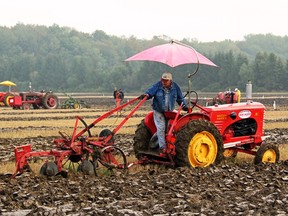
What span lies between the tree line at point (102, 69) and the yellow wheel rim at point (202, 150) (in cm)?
4189

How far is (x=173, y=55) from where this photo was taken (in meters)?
11.0

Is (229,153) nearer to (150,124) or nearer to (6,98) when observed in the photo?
(150,124)

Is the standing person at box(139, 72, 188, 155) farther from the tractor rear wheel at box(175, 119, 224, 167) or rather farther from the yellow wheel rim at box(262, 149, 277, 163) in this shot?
the yellow wheel rim at box(262, 149, 277, 163)

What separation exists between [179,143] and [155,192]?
82.5 inches

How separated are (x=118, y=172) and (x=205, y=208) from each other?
2.91 meters

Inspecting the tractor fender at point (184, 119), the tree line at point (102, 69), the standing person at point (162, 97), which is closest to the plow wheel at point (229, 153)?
the tractor fender at point (184, 119)

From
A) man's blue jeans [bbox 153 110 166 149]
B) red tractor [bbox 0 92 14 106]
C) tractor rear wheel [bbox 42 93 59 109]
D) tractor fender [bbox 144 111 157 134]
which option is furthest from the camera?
tractor rear wheel [bbox 42 93 59 109]

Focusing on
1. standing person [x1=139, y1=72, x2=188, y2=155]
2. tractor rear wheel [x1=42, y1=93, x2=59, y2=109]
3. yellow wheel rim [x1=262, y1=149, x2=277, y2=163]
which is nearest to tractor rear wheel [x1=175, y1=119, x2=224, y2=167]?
standing person [x1=139, y1=72, x2=188, y2=155]

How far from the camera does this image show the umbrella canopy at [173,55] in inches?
430

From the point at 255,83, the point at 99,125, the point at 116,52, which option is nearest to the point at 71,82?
the point at 255,83

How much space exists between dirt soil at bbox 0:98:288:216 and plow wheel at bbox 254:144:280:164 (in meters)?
0.78

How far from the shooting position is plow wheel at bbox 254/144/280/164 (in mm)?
11617

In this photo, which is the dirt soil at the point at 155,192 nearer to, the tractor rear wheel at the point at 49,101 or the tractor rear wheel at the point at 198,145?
the tractor rear wheel at the point at 198,145

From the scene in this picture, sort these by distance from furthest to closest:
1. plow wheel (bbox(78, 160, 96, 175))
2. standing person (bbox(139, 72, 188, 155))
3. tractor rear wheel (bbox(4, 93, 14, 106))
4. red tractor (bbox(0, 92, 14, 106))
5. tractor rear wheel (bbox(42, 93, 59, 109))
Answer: tractor rear wheel (bbox(42, 93, 59, 109)), red tractor (bbox(0, 92, 14, 106)), tractor rear wheel (bbox(4, 93, 14, 106)), standing person (bbox(139, 72, 188, 155)), plow wheel (bbox(78, 160, 96, 175))
